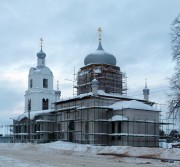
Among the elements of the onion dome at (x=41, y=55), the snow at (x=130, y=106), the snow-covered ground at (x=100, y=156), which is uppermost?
the onion dome at (x=41, y=55)

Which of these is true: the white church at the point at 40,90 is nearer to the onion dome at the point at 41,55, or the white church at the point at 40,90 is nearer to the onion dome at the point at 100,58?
the onion dome at the point at 41,55

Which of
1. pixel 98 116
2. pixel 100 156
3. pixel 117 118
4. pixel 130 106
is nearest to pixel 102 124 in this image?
pixel 98 116

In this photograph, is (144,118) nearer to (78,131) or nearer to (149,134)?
(149,134)

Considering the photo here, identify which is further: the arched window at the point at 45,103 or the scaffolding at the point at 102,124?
the arched window at the point at 45,103

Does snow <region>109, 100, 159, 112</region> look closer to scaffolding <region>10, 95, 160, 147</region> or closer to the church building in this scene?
the church building

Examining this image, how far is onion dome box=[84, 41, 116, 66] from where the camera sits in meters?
48.5

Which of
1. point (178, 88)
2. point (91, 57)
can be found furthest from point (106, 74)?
point (178, 88)

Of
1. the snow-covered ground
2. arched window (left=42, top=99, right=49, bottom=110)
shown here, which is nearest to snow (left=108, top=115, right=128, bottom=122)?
the snow-covered ground

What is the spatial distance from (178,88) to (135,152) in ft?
21.1

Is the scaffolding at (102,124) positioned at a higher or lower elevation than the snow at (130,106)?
lower

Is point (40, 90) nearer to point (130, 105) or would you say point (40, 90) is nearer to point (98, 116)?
point (98, 116)

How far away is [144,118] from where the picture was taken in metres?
41.3

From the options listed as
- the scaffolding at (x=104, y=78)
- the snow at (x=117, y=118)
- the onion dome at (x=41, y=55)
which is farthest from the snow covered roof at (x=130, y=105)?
the onion dome at (x=41, y=55)

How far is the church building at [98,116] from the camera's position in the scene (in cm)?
4047
